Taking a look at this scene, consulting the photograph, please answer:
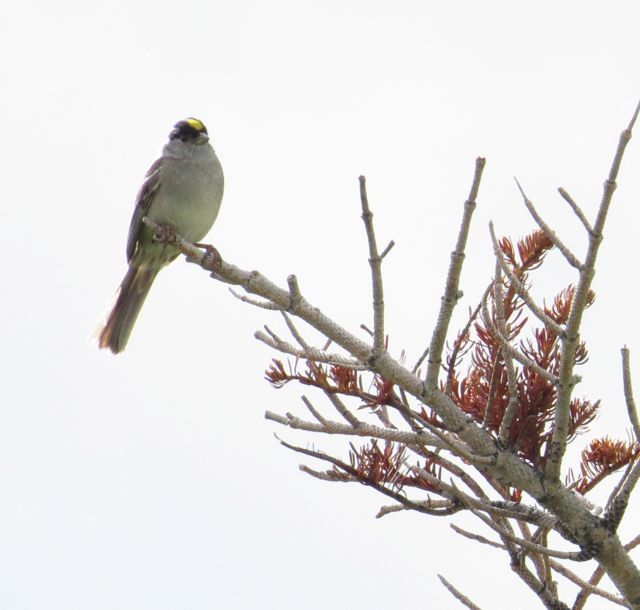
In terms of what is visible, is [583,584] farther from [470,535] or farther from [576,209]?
[576,209]

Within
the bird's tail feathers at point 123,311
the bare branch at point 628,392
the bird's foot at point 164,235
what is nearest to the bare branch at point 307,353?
the bare branch at point 628,392

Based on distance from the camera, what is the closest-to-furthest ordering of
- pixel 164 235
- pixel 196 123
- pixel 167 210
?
pixel 164 235
pixel 167 210
pixel 196 123

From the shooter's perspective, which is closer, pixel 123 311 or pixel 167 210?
pixel 167 210

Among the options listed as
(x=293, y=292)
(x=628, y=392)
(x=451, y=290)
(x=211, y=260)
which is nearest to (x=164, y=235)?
(x=211, y=260)

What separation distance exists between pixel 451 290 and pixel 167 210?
3978 mm

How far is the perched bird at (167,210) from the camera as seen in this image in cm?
611

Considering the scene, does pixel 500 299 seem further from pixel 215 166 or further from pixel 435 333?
pixel 215 166

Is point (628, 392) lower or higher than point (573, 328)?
lower

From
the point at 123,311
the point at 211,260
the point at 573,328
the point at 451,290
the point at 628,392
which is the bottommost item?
the point at 628,392

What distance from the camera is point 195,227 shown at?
616cm

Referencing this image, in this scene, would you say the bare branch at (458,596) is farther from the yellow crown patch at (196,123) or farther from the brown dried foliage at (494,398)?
the yellow crown patch at (196,123)

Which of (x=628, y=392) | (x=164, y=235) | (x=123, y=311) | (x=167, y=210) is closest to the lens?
(x=628, y=392)

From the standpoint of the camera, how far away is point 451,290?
2385 millimetres

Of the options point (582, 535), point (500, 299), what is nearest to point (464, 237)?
point (500, 299)
